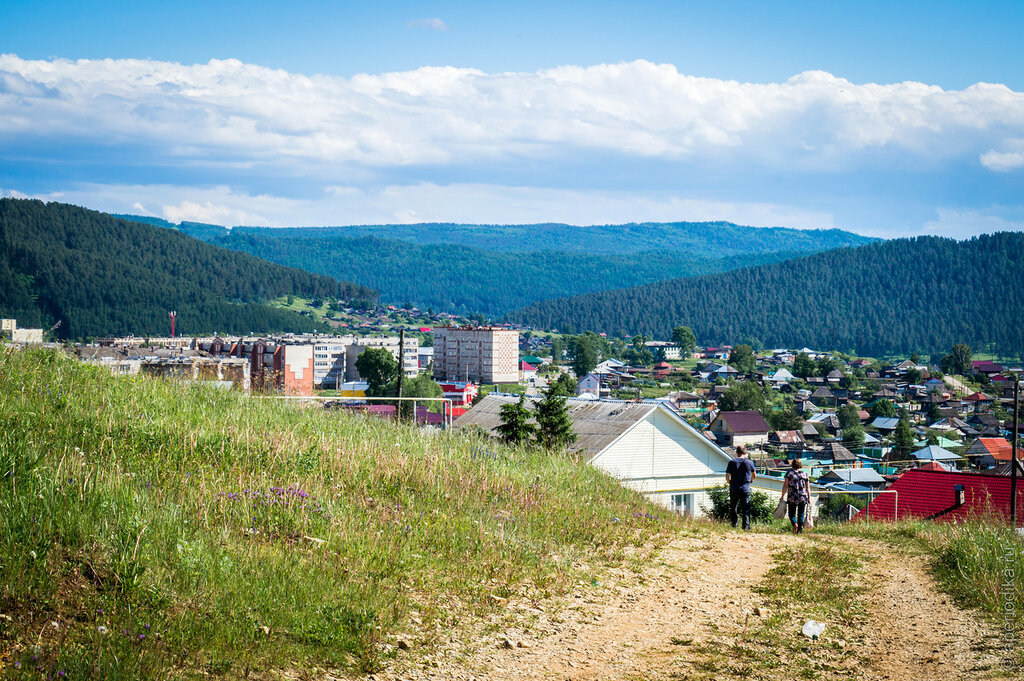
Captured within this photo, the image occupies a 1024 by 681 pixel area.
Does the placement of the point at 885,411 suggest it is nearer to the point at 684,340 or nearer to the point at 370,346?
the point at 370,346

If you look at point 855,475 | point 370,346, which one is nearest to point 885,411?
point 855,475

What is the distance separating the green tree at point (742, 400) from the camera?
94.1 m

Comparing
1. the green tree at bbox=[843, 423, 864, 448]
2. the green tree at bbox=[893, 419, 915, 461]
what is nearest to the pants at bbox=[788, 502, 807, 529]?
the green tree at bbox=[893, 419, 915, 461]

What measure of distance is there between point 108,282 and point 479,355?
70915mm

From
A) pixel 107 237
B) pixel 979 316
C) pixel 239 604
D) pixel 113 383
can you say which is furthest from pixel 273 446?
pixel 979 316

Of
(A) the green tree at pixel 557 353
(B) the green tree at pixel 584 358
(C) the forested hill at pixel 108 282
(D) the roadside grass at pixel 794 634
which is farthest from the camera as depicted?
(A) the green tree at pixel 557 353

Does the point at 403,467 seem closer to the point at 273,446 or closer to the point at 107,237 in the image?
the point at 273,446

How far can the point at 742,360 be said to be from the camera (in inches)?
5974

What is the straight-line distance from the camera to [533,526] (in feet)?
26.0

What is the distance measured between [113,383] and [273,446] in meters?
2.32

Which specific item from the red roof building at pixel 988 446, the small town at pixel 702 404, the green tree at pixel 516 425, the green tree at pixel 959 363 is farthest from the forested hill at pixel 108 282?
the green tree at pixel 516 425

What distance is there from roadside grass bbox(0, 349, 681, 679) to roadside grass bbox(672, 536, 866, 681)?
126cm

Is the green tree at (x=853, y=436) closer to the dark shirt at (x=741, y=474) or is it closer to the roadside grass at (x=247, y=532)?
the dark shirt at (x=741, y=474)

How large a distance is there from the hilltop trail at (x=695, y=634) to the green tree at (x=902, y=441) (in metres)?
60.2
